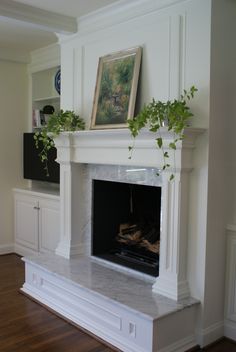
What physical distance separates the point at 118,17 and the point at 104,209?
1.62 meters

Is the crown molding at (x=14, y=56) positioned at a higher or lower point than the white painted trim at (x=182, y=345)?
higher

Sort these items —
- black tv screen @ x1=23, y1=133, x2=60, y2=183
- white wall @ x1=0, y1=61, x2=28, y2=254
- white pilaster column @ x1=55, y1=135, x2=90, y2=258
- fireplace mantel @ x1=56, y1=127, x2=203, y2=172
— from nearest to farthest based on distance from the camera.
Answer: fireplace mantel @ x1=56, y1=127, x2=203, y2=172, white pilaster column @ x1=55, y1=135, x2=90, y2=258, black tv screen @ x1=23, y1=133, x2=60, y2=183, white wall @ x1=0, y1=61, x2=28, y2=254

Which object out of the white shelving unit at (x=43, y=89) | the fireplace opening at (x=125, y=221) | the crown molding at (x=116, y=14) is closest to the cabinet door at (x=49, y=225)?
the fireplace opening at (x=125, y=221)

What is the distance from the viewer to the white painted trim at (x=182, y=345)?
257cm

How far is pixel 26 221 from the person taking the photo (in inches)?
184

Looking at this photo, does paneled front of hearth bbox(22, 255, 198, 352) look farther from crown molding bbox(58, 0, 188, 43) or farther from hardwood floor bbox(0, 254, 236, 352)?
crown molding bbox(58, 0, 188, 43)

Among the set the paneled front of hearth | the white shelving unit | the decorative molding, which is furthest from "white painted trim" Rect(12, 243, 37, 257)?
the decorative molding

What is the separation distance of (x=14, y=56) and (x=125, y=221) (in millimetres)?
2431

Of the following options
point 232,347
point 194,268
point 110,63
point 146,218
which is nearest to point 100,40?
point 110,63

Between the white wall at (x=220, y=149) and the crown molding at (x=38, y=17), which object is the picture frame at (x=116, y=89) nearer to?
the crown molding at (x=38, y=17)

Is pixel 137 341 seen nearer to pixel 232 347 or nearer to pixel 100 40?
pixel 232 347

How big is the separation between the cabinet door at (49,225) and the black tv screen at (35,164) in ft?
0.96

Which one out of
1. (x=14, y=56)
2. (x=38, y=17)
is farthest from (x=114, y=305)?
(x=14, y=56)

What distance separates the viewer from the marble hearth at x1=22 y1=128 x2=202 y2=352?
8.52ft
